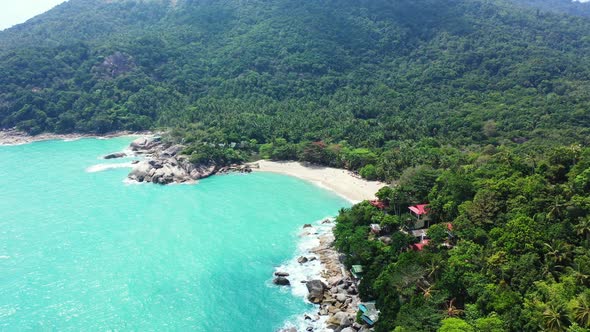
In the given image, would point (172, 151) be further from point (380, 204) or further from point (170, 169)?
point (380, 204)

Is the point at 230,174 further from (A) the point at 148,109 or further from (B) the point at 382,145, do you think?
(A) the point at 148,109

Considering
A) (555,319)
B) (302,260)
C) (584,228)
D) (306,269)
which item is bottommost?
(306,269)

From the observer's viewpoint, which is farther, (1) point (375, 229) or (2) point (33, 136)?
(2) point (33, 136)

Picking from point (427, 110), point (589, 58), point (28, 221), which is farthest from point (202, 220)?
point (589, 58)

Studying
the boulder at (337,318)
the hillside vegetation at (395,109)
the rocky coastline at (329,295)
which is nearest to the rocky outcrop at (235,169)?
the hillside vegetation at (395,109)

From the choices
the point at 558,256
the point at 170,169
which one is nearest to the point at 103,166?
the point at 170,169

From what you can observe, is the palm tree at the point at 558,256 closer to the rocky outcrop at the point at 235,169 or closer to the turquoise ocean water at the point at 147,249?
the turquoise ocean water at the point at 147,249
